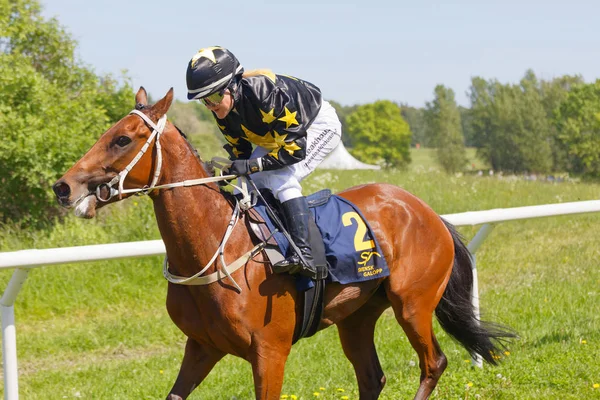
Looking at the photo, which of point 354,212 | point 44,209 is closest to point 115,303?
point 44,209

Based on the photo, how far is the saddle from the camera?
3754 mm

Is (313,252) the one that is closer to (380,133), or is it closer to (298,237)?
(298,237)

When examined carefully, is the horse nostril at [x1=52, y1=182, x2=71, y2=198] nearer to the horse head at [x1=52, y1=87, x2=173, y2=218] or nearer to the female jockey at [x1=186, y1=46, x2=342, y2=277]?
the horse head at [x1=52, y1=87, x2=173, y2=218]

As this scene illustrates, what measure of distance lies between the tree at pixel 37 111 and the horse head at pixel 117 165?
649 centimetres

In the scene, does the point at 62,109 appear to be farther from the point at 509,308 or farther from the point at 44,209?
the point at 509,308

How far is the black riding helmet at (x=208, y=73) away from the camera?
349 cm

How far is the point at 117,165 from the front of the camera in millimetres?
3291

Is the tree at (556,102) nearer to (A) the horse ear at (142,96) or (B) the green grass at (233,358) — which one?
(B) the green grass at (233,358)

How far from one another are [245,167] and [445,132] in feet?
204

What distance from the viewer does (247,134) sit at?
3.80m

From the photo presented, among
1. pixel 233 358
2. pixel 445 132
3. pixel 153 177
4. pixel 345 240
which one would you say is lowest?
pixel 445 132

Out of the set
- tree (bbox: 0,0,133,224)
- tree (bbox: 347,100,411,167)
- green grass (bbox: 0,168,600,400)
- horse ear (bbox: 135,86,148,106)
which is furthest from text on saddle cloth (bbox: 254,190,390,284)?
tree (bbox: 347,100,411,167)

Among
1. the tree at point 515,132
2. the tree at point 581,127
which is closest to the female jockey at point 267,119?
the tree at point 581,127

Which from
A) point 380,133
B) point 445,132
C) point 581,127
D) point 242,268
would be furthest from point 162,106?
point 380,133
